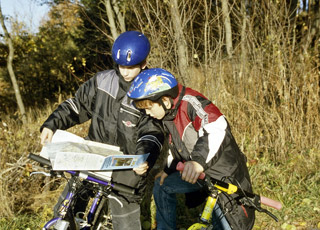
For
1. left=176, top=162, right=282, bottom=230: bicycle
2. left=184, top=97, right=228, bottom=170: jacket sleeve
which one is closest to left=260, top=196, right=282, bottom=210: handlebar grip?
left=176, top=162, right=282, bottom=230: bicycle

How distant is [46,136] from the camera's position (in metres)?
2.66

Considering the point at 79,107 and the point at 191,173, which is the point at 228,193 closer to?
the point at 191,173

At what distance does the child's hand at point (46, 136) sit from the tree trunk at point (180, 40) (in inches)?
114

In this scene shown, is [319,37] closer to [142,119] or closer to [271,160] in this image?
[271,160]

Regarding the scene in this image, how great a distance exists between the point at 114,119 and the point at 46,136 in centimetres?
56

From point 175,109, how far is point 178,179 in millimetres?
699

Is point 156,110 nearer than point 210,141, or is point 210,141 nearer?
point 210,141

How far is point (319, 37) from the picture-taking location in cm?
543

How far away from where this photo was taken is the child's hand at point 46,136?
2.65 meters

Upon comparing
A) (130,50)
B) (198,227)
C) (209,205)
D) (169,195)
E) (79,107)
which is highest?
(130,50)

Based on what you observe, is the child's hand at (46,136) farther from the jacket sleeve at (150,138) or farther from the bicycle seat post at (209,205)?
the bicycle seat post at (209,205)

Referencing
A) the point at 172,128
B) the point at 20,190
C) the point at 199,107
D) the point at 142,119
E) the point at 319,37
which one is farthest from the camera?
the point at 319,37

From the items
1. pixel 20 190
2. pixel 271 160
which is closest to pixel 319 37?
pixel 271 160

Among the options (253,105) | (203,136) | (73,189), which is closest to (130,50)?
(203,136)
